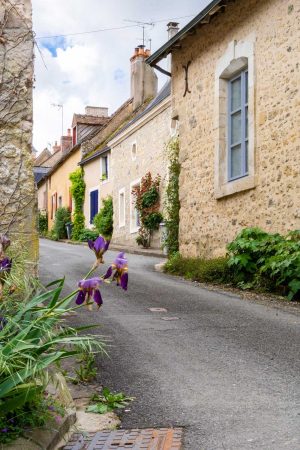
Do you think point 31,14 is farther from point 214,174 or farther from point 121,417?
point 214,174

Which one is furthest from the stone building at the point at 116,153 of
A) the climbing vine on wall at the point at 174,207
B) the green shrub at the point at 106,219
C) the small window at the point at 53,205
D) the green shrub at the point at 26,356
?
the green shrub at the point at 26,356

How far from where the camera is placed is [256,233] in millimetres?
→ 9781

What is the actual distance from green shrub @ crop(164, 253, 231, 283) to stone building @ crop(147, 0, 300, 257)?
16.1 inches

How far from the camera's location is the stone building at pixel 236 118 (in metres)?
9.40

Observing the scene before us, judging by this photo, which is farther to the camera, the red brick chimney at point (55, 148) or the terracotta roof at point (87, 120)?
the red brick chimney at point (55, 148)

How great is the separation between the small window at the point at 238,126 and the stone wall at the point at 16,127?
19.6 feet

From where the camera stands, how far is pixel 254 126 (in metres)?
10.3

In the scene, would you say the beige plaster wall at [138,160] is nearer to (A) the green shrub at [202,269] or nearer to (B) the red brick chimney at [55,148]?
(A) the green shrub at [202,269]

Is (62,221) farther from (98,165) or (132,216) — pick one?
(132,216)

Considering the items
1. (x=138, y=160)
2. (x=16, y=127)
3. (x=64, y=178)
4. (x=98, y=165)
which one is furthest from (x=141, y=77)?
(x=16, y=127)

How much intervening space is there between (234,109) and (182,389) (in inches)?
311

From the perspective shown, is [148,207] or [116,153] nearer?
[148,207]

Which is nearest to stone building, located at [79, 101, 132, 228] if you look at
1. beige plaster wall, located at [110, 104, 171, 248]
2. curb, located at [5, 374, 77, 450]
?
beige plaster wall, located at [110, 104, 171, 248]

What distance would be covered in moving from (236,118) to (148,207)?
390 inches
